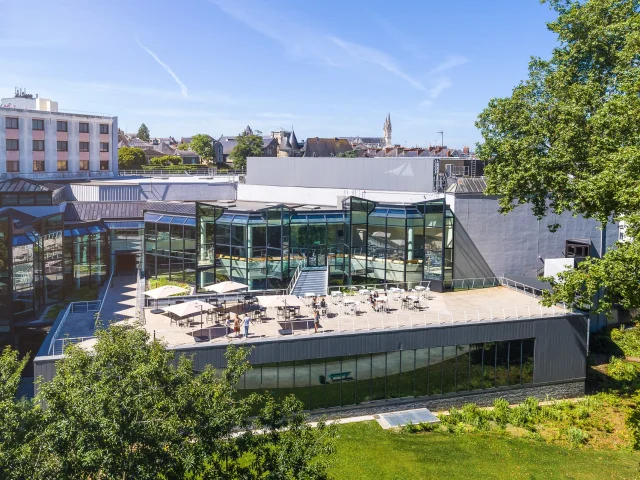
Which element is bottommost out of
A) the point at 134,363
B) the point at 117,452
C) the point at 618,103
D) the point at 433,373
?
the point at 433,373

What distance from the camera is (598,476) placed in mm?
23188

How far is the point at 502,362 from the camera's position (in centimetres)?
3105

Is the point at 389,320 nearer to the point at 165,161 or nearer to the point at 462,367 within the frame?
the point at 462,367

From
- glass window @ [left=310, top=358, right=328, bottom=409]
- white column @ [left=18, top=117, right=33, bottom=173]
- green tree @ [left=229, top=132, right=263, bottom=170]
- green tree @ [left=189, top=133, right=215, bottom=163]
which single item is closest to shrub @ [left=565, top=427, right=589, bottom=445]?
glass window @ [left=310, top=358, right=328, bottom=409]

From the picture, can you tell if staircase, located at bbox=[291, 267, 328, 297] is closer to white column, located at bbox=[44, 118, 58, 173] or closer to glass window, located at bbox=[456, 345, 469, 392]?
glass window, located at bbox=[456, 345, 469, 392]

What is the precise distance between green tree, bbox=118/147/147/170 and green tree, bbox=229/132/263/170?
54.6 feet

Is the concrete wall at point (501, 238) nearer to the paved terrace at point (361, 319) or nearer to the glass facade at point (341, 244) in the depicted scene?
the glass facade at point (341, 244)

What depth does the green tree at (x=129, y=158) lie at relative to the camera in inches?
3772

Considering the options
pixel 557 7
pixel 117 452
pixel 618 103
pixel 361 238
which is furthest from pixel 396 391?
pixel 557 7

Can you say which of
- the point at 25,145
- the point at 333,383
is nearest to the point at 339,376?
the point at 333,383

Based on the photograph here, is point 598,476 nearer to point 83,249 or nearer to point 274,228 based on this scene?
point 274,228

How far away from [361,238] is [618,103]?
18.5 meters

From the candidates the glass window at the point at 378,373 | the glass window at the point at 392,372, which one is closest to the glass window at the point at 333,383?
the glass window at the point at 378,373

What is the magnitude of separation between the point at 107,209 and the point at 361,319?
86.9ft
